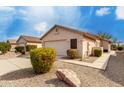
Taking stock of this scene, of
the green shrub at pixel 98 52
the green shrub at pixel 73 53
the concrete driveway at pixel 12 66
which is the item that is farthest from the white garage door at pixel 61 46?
the concrete driveway at pixel 12 66

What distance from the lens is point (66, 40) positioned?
54.9 ft

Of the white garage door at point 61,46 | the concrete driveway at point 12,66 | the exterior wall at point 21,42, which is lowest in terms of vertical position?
the concrete driveway at point 12,66

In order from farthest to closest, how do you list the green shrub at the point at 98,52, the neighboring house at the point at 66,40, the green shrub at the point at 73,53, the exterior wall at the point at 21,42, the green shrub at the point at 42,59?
the exterior wall at the point at 21,42, the green shrub at the point at 98,52, the neighboring house at the point at 66,40, the green shrub at the point at 73,53, the green shrub at the point at 42,59

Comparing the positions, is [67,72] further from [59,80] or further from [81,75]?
[81,75]

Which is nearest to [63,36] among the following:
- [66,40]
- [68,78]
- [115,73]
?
[66,40]

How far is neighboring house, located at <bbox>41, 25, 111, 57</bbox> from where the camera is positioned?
15461mm

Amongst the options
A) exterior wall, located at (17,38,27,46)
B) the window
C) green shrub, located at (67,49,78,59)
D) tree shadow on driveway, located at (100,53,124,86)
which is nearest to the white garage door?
the window

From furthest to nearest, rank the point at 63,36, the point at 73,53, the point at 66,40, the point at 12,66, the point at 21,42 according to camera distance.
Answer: the point at 21,42
the point at 63,36
the point at 66,40
the point at 73,53
the point at 12,66

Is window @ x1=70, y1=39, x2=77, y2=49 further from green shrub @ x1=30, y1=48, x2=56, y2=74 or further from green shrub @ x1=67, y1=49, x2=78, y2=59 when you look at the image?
green shrub @ x1=30, y1=48, x2=56, y2=74

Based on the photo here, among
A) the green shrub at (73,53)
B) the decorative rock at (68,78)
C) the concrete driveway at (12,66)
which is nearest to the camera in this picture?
the decorative rock at (68,78)

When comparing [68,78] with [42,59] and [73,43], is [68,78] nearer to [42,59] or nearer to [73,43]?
[42,59]

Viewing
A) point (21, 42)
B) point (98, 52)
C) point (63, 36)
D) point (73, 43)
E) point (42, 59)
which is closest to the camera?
point (42, 59)

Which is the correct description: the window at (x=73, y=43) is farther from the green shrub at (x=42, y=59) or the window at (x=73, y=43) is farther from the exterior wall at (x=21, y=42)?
the exterior wall at (x=21, y=42)

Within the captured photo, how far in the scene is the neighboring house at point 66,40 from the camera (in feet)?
50.7
